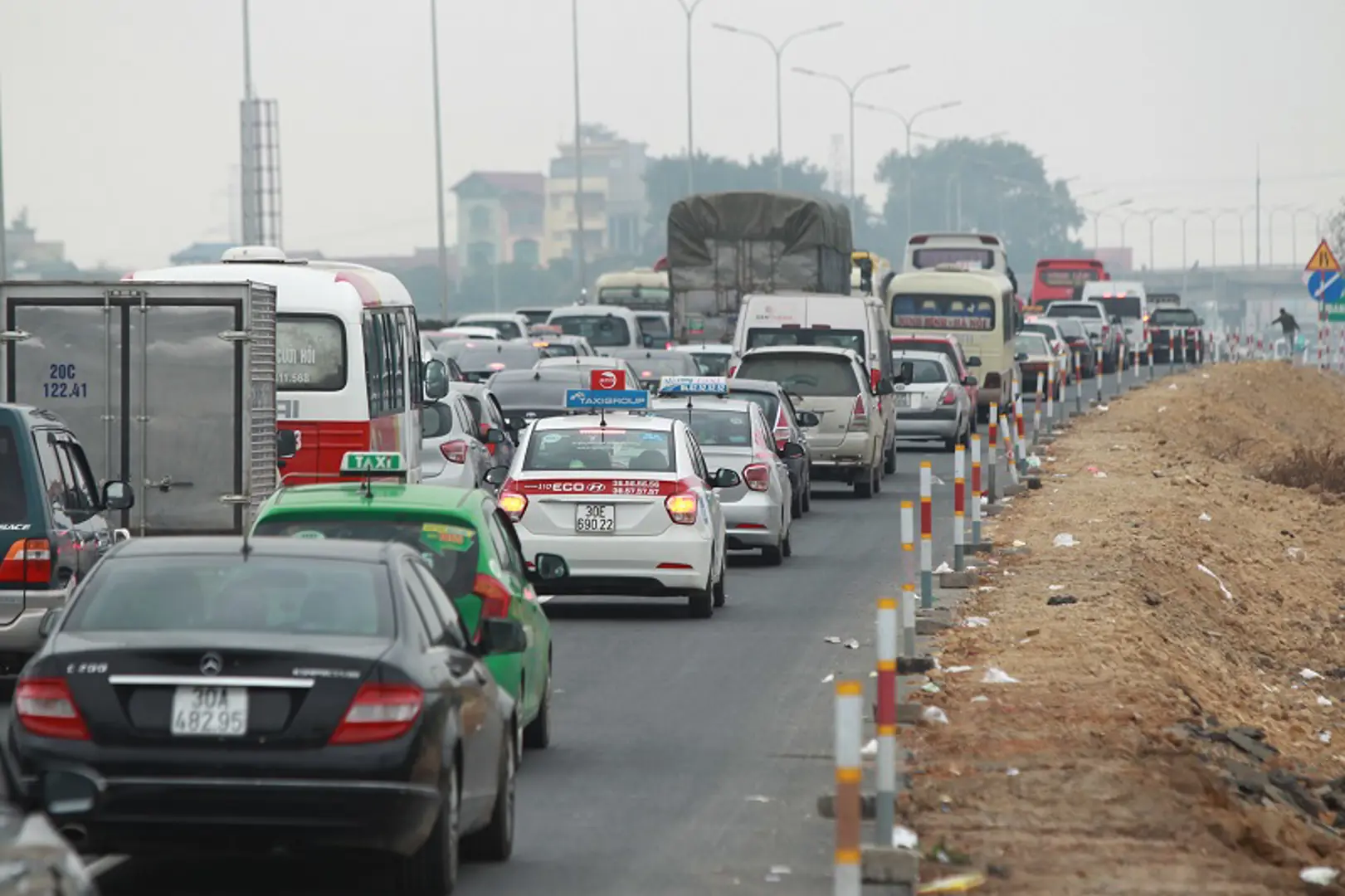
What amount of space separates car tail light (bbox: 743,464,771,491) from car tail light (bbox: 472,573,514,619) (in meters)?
12.1

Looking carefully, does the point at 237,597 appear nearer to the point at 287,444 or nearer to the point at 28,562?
the point at 28,562

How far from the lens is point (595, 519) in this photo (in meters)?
20.0

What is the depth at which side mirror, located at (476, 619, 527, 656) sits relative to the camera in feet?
34.3

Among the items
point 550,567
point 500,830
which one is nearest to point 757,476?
point 550,567

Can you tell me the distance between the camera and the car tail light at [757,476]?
24.4 metres

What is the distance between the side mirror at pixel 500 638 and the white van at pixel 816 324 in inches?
1093

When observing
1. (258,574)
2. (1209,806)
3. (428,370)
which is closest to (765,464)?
A: (428,370)

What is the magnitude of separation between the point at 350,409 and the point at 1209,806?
11844mm

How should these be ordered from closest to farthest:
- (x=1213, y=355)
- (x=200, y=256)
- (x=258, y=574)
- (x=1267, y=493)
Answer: (x=258, y=574), (x=1267, y=493), (x=1213, y=355), (x=200, y=256)

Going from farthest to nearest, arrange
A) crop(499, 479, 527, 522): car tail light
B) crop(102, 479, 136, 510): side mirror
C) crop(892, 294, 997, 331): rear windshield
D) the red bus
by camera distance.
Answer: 1. the red bus
2. crop(892, 294, 997, 331): rear windshield
3. crop(499, 479, 527, 522): car tail light
4. crop(102, 479, 136, 510): side mirror

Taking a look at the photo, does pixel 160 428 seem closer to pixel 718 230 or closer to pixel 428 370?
pixel 428 370

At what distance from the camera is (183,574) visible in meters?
9.58

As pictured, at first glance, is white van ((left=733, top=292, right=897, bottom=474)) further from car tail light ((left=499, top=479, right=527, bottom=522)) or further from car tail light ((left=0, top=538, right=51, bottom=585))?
car tail light ((left=0, top=538, right=51, bottom=585))

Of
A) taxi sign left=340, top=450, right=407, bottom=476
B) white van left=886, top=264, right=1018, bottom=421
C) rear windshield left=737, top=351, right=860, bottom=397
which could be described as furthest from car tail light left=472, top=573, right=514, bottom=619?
white van left=886, top=264, right=1018, bottom=421
